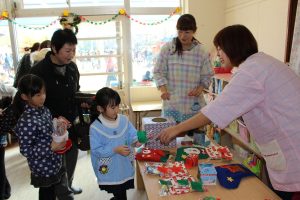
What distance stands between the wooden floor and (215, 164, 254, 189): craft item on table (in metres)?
1.18

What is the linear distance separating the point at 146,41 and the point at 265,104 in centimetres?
349

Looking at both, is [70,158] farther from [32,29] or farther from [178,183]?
[32,29]

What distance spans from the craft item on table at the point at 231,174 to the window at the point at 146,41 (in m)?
3.13

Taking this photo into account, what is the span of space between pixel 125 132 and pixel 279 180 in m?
0.90

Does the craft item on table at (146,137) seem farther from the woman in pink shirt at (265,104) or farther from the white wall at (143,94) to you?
the white wall at (143,94)

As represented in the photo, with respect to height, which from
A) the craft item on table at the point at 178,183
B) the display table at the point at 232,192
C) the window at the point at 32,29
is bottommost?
the display table at the point at 232,192

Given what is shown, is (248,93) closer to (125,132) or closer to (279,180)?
(279,180)

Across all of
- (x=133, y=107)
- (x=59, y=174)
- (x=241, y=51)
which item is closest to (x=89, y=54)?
(x=133, y=107)

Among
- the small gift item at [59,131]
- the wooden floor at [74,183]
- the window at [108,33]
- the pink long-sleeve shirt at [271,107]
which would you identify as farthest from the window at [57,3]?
the pink long-sleeve shirt at [271,107]

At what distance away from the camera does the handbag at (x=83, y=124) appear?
1.94 meters

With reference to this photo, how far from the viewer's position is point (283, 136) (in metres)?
1.09

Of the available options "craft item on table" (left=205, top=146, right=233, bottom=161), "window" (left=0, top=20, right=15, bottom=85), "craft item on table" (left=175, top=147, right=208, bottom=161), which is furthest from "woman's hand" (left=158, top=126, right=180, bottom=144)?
"window" (left=0, top=20, right=15, bottom=85)

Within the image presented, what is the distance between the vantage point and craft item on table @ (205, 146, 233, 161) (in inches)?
63.7

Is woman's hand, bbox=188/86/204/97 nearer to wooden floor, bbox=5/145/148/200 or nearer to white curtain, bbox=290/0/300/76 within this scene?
white curtain, bbox=290/0/300/76
